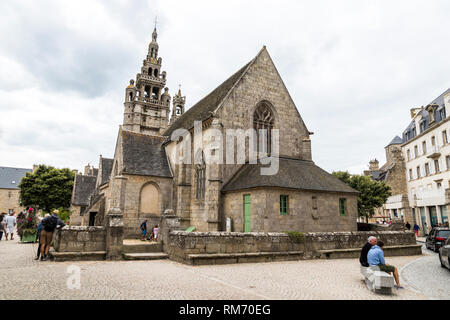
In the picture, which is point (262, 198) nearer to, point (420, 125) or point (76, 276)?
point (76, 276)

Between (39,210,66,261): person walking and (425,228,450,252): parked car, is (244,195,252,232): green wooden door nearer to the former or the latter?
(39,210,66,261): person walking

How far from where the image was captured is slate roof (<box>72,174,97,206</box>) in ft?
108

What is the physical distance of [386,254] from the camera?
45.9 feet

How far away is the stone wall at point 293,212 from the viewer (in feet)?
49.2

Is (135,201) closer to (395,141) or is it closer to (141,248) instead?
(141,248)

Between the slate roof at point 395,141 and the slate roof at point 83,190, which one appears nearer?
the slate roof at point 83,190

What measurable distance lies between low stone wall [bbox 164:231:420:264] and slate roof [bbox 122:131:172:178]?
29.9 feet

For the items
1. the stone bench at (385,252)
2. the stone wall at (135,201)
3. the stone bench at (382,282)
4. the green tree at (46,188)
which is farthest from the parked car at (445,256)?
the green tree at (46,188)

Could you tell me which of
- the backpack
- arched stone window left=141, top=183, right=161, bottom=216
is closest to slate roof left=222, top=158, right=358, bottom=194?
arched stone window left=141, top=183, right=161, bottom=216

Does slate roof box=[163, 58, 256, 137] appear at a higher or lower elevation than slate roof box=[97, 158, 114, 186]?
higher

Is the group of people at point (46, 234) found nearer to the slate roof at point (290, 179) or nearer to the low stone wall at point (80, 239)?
the low stone wall at point (80, 239)

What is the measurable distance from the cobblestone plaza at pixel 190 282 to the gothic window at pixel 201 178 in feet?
27.0

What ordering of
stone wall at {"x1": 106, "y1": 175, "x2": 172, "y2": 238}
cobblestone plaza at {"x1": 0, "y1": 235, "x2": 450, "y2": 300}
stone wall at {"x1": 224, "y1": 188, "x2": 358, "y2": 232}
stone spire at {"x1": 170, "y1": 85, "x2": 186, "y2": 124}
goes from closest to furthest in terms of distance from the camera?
cobblestone plaza at {"x1": 0, "y1": 235, "x2": 450, "y2": 300} → stone wall at {"x1": 224, "y1": 188, "x2": 358, "y2": 232} → stone wall at {"x1": 106, "y1": 175, "x2": 172, "y2": 238} → stone spire at {"x1": 170, "y1": 85, "x2": 186, "y2": 124}

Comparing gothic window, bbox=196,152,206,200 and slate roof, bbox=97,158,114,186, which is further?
slate roof, bbox=97,158,114,186
